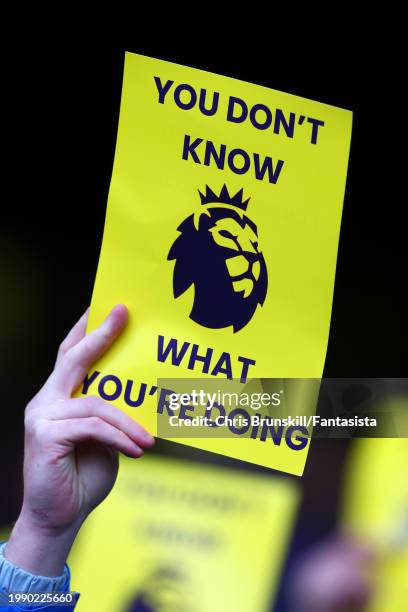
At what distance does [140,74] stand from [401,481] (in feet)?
6.00

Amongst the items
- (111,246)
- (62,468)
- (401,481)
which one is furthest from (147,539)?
(111,246)

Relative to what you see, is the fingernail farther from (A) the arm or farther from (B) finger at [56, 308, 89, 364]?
(B) finger at [56, 308, 89, 364]

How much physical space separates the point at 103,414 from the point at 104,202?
2.13 metres

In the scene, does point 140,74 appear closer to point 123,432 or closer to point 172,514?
point 123,432

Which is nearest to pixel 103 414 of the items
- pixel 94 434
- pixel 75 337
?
pixel 94 434

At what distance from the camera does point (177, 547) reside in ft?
7.64

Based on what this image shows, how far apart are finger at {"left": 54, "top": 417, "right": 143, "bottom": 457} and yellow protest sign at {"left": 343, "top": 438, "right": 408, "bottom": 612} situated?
1.42 metres

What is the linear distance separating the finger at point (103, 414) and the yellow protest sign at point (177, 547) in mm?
1236

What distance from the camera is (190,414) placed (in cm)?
98

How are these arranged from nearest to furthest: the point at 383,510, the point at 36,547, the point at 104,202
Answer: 1. the point at 36,547
2. the point at 383,510
3. the point at 104,202

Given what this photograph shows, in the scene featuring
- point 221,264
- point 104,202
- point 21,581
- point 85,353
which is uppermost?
point 104,202

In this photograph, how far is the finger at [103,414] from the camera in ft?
3.20

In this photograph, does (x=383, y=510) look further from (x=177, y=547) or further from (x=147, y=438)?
(x=147, y=438)

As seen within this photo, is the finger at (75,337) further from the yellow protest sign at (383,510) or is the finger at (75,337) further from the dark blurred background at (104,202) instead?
the dark blurred background at (104,202)
